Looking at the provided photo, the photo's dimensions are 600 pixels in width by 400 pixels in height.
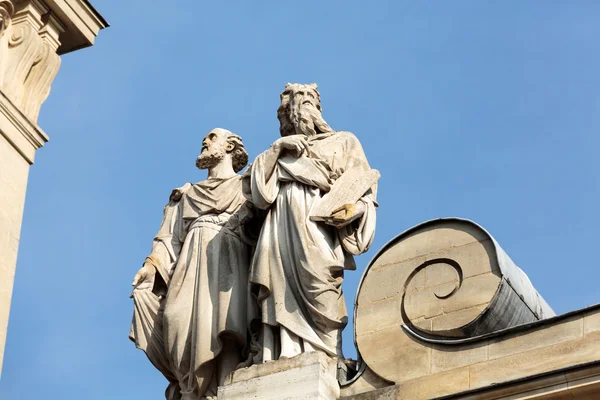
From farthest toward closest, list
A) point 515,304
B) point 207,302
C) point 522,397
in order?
point 207,302
point 515,304
point 522,397

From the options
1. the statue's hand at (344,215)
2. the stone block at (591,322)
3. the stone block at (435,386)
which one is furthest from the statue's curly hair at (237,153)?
the stone block at (591,322)

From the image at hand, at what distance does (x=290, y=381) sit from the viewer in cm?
1426

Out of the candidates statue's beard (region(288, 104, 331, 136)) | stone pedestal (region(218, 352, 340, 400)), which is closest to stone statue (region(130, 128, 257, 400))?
stone pedestal (region(218, 352, 340, 400))

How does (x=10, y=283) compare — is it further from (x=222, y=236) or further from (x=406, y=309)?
(x=406, y=309)

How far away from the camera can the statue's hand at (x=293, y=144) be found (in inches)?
603

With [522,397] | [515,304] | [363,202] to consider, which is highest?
[363,202]

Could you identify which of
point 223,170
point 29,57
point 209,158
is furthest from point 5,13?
point 223,170

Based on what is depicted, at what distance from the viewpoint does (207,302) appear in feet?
50.0

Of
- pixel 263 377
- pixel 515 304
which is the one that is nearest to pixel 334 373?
pixel 263 377

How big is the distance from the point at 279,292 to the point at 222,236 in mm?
1049

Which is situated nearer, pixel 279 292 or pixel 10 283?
pixel 279 292

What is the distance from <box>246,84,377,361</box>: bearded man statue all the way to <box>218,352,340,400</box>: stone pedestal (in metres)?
0.15

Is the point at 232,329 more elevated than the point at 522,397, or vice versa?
the point at 232,329

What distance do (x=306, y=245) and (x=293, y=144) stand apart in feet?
3.20
